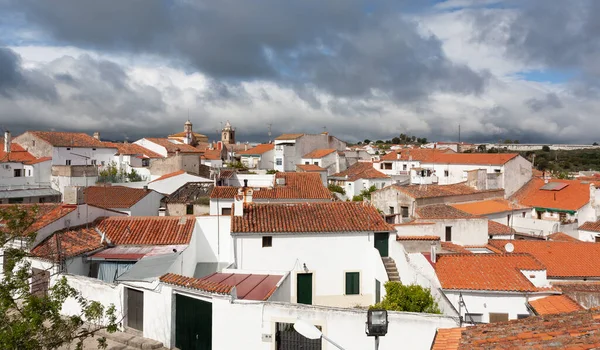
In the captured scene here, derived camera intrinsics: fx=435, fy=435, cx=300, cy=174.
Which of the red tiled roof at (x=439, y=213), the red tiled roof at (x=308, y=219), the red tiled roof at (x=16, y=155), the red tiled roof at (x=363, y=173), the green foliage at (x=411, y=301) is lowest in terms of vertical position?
the green foliage at (x=411, y=301)

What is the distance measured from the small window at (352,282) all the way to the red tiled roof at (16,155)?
3571 cm

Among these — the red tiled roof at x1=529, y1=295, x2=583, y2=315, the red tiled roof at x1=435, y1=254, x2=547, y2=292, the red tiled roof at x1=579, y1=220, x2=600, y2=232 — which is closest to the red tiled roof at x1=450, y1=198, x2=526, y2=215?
the red tiled roof at x1=579, y1=220, x2=600, y2=232

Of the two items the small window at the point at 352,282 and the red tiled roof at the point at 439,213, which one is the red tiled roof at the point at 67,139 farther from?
the small window at the point at 352,282

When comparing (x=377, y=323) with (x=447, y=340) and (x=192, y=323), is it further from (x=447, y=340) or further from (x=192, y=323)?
(x=192, y=323)

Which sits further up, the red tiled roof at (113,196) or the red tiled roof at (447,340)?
the red tiled roof at (113,196)

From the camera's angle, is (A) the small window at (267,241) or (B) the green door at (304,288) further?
(A) the small window at (267,241)

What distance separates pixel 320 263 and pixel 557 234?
19.8 m

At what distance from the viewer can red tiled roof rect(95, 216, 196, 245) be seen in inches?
703

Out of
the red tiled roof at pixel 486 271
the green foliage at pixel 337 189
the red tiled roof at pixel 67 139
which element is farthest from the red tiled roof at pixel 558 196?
the red tiled roof at pixel 67 139

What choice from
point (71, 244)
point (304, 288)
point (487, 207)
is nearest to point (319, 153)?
point (487, 207)

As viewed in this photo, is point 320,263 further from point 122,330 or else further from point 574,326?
point 574,326

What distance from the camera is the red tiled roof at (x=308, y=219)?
1886 cm

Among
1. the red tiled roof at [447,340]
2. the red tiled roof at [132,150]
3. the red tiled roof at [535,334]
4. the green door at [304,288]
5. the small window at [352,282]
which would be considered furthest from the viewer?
the red tiled roof at [132,150]

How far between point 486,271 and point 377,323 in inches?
398
